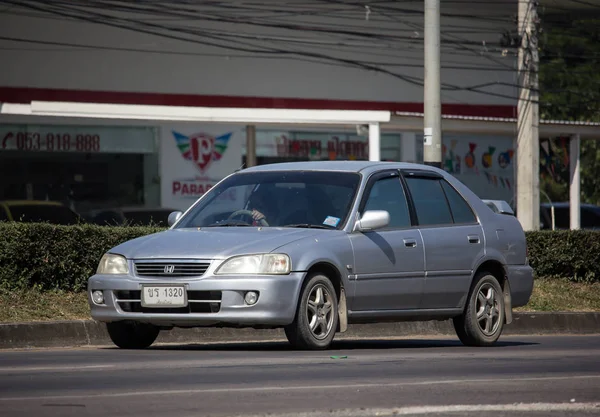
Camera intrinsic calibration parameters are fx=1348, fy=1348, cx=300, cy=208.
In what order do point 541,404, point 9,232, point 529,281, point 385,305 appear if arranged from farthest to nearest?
point 9,232, point 529,281, point 385,305, point 541,404

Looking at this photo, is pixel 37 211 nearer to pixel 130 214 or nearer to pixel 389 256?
pixel 130 214

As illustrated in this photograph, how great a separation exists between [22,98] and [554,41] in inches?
1387

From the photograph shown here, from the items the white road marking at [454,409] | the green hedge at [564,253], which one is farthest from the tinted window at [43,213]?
the white road marking at [454,409]

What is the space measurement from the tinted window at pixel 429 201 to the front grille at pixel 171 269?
2464mm

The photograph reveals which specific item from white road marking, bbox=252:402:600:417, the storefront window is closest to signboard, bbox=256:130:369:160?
the storefront window

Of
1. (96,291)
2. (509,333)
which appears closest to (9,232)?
(96,291)

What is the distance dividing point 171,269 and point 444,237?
277cm

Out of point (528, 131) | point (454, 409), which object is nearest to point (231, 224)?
point (454, 409)

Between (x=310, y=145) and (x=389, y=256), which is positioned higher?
(x=310, y=145)

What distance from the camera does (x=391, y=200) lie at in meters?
11.6

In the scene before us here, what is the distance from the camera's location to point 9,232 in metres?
13.7

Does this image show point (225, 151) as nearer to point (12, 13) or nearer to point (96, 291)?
point (12, 13)

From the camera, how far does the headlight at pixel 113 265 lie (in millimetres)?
10477

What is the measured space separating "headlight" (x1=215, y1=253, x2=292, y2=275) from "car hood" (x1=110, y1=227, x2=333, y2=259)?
0.05 m
